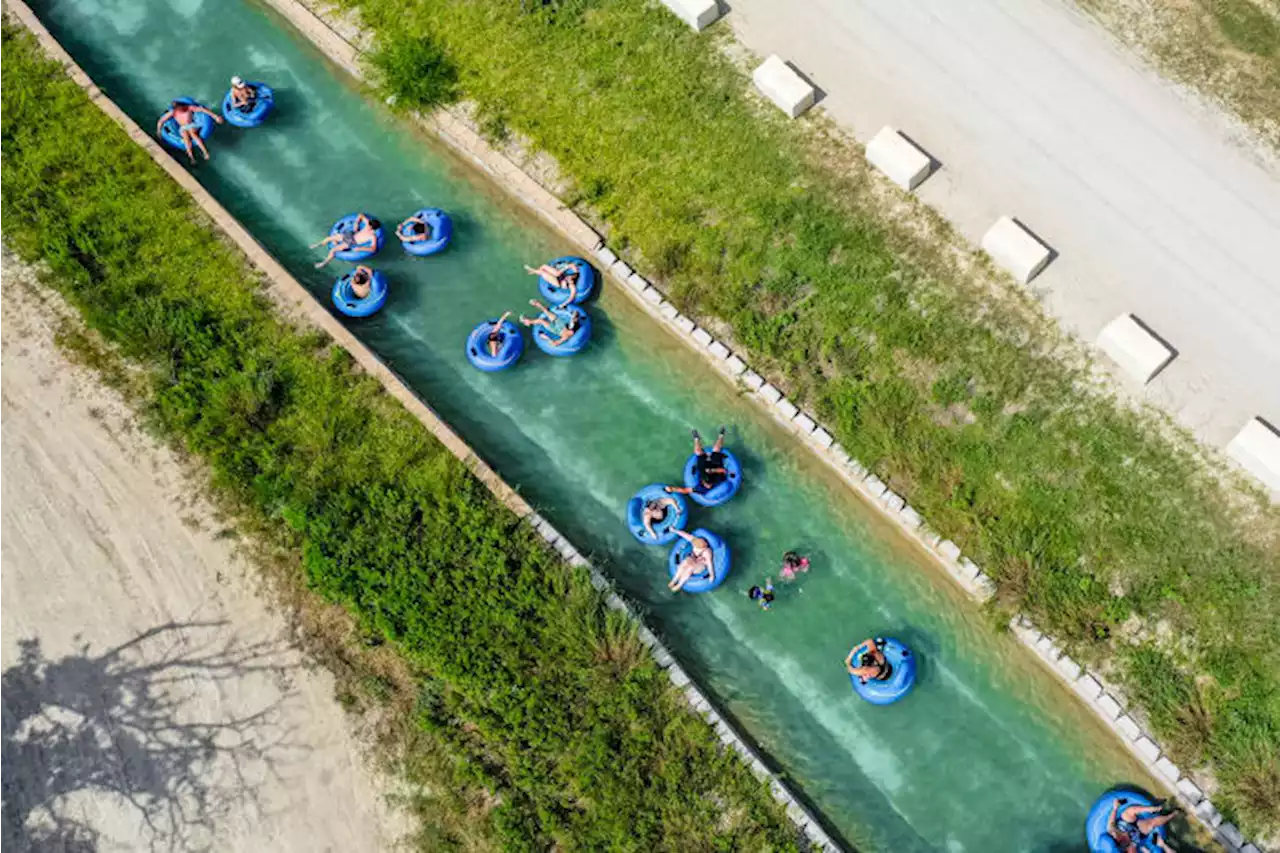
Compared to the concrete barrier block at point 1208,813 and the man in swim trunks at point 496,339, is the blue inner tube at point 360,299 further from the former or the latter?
the concrete barrier block at point 1208,813

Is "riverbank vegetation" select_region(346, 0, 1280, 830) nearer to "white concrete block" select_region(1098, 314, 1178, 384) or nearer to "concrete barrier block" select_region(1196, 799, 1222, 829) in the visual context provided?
"concrete barrier block" select_region(1196, 799, 1222, 829)

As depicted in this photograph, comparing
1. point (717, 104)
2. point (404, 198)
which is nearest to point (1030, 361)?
point (717, 104)

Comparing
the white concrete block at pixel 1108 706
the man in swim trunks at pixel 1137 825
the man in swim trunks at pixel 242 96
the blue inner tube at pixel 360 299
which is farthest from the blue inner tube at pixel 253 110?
the man in swim trunks at pixel 1137 825

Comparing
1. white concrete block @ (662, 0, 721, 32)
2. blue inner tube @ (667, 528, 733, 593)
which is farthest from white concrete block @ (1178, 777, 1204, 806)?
white concrete block @ (662, 0, 721, 32)

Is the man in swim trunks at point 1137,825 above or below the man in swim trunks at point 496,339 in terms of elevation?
below

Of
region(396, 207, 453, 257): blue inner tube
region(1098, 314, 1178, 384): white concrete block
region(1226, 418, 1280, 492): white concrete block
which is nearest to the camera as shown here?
region(1226, 418, 1280, 492): white concrete block

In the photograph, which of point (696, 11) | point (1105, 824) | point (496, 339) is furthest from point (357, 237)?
point (1105, 824)

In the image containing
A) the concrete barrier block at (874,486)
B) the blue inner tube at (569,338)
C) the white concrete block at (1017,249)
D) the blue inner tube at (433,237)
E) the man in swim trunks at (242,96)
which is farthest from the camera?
the man in swim trunks at (242,96)
